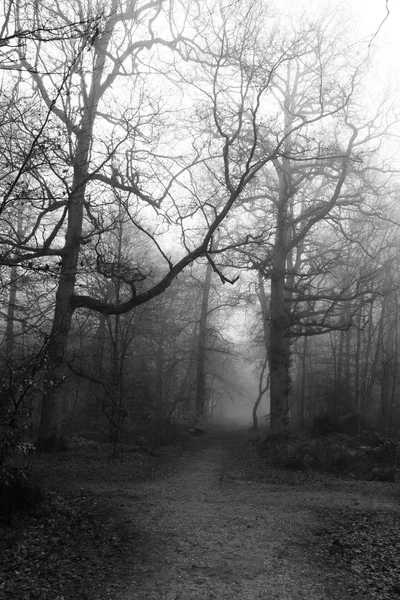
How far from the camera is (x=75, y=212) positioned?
13.8m

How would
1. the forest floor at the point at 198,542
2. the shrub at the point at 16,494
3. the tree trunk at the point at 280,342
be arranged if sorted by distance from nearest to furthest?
the forest floor at the point at 198,542 → the shrub at the point at 16,494 → the tree trunk at the point at 280,342

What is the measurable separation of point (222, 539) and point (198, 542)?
0.35 metres

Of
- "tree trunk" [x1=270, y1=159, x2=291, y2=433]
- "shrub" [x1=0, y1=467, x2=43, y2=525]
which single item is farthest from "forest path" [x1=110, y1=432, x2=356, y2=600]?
"tree trunk" [x1=270, y1=159, x2=291, y2=433]

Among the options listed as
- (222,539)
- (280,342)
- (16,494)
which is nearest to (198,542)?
(222,539)

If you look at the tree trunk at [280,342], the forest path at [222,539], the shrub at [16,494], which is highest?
the tree trunk at [280,342]

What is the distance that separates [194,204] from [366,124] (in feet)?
27.2

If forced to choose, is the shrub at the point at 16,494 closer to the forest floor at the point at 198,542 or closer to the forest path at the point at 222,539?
the forest floor at the point at 198,542

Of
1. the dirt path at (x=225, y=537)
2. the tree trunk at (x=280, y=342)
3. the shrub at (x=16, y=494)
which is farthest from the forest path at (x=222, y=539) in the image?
the tree trunk at (x=280, y=342)

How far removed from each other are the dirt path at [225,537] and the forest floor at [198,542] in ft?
0.05

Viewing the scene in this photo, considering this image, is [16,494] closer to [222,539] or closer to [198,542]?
[198,542]

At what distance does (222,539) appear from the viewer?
6418mm

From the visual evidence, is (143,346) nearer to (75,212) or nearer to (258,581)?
(75,212)

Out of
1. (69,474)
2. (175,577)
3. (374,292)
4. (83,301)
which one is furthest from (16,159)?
(374,292)

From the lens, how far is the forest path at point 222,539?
193 inches
